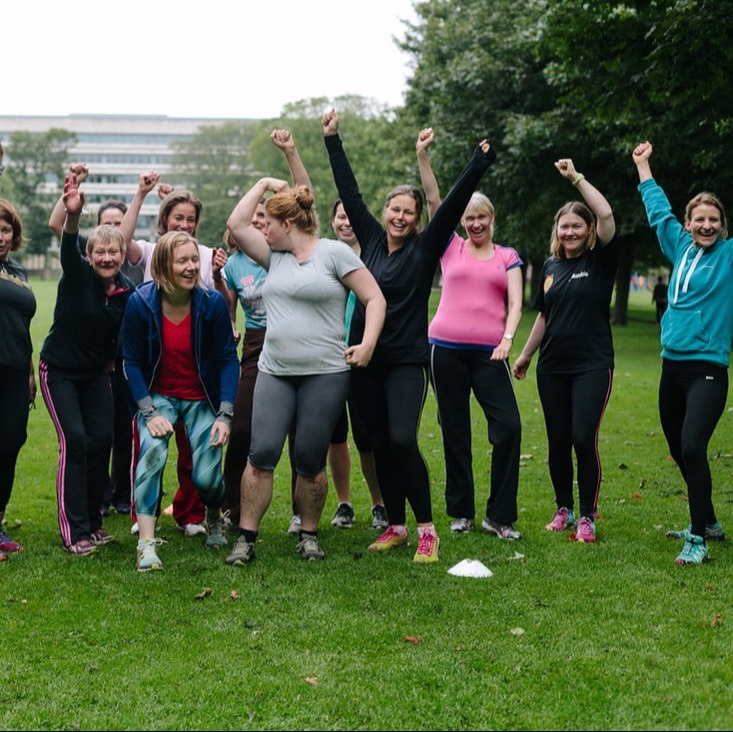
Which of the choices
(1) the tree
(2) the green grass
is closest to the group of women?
(2) the green grass

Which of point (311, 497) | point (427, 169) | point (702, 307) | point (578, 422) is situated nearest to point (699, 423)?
point (702, 307)

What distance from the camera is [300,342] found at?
6473 mm

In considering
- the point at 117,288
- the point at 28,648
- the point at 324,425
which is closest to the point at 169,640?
the point at 28,648

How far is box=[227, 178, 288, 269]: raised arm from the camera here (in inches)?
267

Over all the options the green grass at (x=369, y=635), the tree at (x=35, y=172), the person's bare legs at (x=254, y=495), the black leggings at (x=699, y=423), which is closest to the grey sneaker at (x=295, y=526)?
the green grass at (x=369, y=635)

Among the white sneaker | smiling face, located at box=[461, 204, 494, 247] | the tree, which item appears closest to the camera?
smiling face, located at box=[461, 204, 494, 247]

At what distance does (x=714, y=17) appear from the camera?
42.4 ft

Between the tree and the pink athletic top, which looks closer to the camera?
the pink athletic top

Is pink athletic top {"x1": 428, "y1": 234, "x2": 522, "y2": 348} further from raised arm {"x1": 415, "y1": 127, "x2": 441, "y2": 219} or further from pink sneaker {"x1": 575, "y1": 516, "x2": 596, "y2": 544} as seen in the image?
pink sneaker {"x1": 575, "y1": 516, "x2": 596, "y2": 544}

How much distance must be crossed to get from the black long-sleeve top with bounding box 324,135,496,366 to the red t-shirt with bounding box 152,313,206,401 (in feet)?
4.18

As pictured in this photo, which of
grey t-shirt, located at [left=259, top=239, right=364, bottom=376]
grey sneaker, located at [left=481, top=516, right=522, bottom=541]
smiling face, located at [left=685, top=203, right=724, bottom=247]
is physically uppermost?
smiling face, located at [left=685, top=203, right=724, bottom=247]

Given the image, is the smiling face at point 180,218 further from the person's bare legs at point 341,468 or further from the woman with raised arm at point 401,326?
the person's bare legs at point 341,468

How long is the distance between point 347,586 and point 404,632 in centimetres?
92

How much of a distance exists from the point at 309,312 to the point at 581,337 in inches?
85.5
